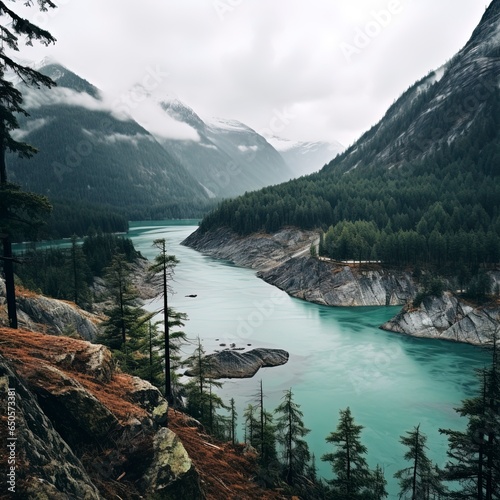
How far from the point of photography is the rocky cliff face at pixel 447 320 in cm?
6950

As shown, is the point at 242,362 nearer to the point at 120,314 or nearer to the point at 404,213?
the point at 120,314

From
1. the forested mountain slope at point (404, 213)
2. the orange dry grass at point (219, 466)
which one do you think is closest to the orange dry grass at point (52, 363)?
the orange dry grass at point (219, 466)

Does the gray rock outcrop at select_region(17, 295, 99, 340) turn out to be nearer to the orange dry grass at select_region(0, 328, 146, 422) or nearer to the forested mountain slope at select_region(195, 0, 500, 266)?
the orange dry grass at select_region(0, 328, 146, 422)

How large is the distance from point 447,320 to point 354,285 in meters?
28.3

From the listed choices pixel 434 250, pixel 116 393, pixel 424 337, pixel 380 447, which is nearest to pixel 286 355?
pixel 380 447

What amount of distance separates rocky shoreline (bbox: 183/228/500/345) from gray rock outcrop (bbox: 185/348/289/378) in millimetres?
29503

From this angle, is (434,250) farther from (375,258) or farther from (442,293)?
(442,293)

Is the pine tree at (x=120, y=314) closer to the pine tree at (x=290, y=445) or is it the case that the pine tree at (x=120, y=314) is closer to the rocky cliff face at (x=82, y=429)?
the rocky cliff face at (x=82, y=429)

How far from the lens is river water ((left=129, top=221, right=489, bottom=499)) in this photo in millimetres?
41094

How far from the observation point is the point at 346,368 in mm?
57469

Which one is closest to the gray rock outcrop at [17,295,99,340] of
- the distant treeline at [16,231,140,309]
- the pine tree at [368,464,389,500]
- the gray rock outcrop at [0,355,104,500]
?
the distant treeline at [16,231,140,309]

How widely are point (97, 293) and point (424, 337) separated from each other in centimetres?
7372

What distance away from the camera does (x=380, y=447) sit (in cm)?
3709

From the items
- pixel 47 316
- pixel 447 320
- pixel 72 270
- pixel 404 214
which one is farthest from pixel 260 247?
pixel 47 316
